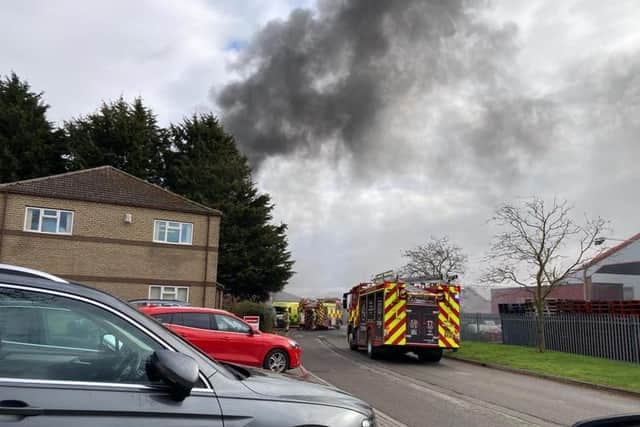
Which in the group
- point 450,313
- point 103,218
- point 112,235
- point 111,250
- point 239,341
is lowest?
point 239,341

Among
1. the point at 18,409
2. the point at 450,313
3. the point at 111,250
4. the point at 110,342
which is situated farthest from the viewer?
the point at 111,250

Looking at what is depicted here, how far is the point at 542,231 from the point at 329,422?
19733mm

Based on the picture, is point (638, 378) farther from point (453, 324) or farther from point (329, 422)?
point (329, 422)

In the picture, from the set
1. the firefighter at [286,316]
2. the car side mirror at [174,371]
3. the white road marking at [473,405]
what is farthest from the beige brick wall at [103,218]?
the car side mirror at [174,371]

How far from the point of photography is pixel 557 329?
20.8 meters

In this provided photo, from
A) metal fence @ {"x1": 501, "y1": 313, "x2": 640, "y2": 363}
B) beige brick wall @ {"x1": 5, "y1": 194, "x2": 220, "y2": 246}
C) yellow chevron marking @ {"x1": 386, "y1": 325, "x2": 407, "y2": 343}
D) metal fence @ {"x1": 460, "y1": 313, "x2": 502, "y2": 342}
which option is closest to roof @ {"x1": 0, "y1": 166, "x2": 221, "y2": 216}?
beige brick wall @ {"x1": 5, "y1": 194, "x2": 220, "y2": 246}

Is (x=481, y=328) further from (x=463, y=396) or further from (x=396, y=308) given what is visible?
(x=463, y=396)

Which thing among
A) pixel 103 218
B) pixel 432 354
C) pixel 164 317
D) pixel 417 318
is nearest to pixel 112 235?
pixel 103 218

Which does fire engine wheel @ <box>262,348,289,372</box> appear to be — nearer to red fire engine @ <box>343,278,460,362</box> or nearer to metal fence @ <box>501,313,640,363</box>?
red fire engine @ <box>343,278,460,362</box>

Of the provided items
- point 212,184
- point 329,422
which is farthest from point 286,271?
point 329,422

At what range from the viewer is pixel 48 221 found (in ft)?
79.6

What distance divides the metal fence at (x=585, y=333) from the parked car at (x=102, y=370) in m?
17.8

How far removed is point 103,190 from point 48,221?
9.70 ft

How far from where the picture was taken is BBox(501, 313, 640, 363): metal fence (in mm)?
17219
